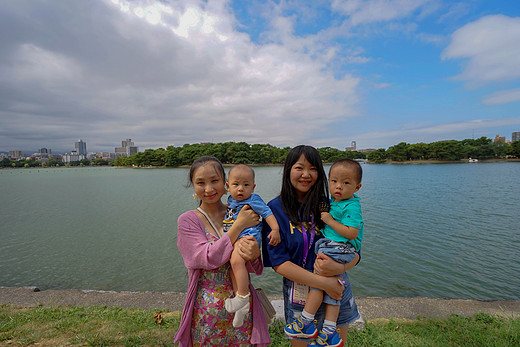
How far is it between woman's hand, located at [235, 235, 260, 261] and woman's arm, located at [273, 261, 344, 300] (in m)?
0.32

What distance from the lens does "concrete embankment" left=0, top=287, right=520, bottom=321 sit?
467 cm

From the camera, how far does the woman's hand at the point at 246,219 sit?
196cm

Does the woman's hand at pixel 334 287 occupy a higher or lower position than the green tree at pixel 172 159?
lower

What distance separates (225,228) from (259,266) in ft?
1.68

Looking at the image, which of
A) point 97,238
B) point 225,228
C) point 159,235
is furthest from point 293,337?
point 97,238

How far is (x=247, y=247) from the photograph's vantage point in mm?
1862

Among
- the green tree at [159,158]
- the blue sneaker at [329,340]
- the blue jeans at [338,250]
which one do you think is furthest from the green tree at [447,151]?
the blue sneaker at [329,340]

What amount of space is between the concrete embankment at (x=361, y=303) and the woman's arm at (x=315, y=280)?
2.60 meters

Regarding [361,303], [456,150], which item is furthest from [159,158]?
[456,150]

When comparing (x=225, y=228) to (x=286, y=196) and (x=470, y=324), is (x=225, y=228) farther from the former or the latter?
(x=470, y=324)

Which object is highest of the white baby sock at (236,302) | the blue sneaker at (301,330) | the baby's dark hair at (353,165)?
the baby's dark hair at (353,165)

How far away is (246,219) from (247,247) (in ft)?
0.73

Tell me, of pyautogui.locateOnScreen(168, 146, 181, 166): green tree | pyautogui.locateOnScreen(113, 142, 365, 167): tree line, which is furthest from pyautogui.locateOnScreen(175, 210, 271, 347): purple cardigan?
pyautogui.locateOnScreen(168, 146, 181, 166): green tree

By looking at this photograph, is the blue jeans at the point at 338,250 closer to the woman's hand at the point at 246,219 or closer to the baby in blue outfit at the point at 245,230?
the baby in blue outfit at the point at 245,230
